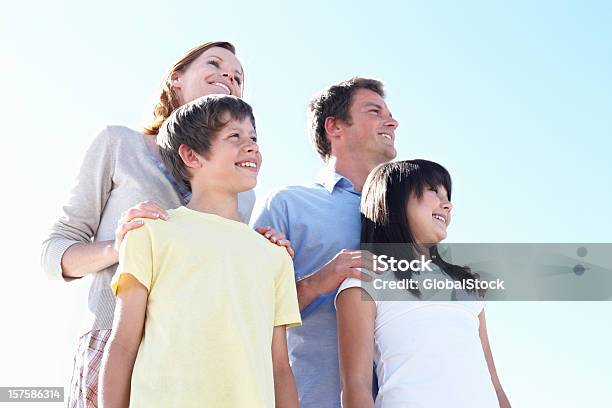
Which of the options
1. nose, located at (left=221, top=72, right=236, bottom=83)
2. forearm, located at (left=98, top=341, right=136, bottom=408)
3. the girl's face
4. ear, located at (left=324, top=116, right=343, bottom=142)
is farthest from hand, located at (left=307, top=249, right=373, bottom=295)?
ear, located at (left=324, top=116, right=343, bottom=142)

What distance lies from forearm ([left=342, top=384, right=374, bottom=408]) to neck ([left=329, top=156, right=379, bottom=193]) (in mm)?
1546

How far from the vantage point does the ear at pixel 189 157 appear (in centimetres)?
383

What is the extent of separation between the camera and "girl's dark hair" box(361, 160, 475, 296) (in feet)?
13.8

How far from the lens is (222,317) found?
324cm

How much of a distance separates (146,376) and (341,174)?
2313mm

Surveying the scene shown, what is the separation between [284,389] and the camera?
349 centimetres

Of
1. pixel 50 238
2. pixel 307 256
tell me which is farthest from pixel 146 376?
pixel 307 256

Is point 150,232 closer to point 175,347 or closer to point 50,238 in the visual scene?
point 175,347

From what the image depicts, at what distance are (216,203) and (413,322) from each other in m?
1.07

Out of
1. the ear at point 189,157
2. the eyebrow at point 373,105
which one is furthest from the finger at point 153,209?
the eyebrow at point 373,105

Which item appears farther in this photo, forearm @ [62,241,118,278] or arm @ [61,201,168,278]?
forearm @ [62,241,118,278]

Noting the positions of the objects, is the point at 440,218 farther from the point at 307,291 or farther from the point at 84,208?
the point at 84,208

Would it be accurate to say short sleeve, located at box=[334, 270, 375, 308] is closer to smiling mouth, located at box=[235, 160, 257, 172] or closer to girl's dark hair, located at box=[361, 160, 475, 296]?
girl's dark hair, located at box=[361, 160, 475, 296]

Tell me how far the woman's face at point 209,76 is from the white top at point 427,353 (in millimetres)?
1346
